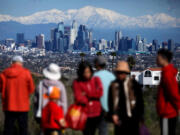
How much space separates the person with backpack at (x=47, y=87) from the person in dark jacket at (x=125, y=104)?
0.86 meters

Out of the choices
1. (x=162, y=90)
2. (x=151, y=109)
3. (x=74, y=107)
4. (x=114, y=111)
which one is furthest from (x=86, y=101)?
(x=151, y=109)

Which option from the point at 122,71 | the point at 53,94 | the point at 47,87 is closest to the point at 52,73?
the point at 47,87

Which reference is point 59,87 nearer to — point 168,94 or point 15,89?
point 15,89

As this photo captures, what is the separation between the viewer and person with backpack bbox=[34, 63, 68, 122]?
17.5 feet

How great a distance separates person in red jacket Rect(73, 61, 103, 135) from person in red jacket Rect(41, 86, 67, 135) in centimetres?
30

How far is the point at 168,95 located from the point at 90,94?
3.64 ft

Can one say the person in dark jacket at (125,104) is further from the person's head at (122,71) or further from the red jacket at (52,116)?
the red jacket at (52,116)

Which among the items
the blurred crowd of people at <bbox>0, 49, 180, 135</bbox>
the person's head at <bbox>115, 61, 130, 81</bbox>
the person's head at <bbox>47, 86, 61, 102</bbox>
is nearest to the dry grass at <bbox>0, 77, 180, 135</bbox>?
the blurred crowd of people at <bbox>0, 49, 180, 135</bbox>

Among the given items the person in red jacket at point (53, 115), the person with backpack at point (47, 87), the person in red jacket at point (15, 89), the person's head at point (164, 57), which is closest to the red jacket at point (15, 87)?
the person in red jacket at point (15, 89)

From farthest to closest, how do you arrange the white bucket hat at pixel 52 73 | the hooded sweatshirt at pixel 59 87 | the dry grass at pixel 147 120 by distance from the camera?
the dry grass at pixel 147 120 < the white bucket hat at pixel 52 73 < the hooded sweatshirt at pixel 59 87

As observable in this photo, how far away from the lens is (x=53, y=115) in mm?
5148

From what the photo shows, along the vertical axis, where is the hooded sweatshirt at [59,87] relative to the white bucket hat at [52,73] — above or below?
below

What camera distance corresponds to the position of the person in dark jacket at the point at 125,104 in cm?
476

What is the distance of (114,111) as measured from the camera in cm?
476
